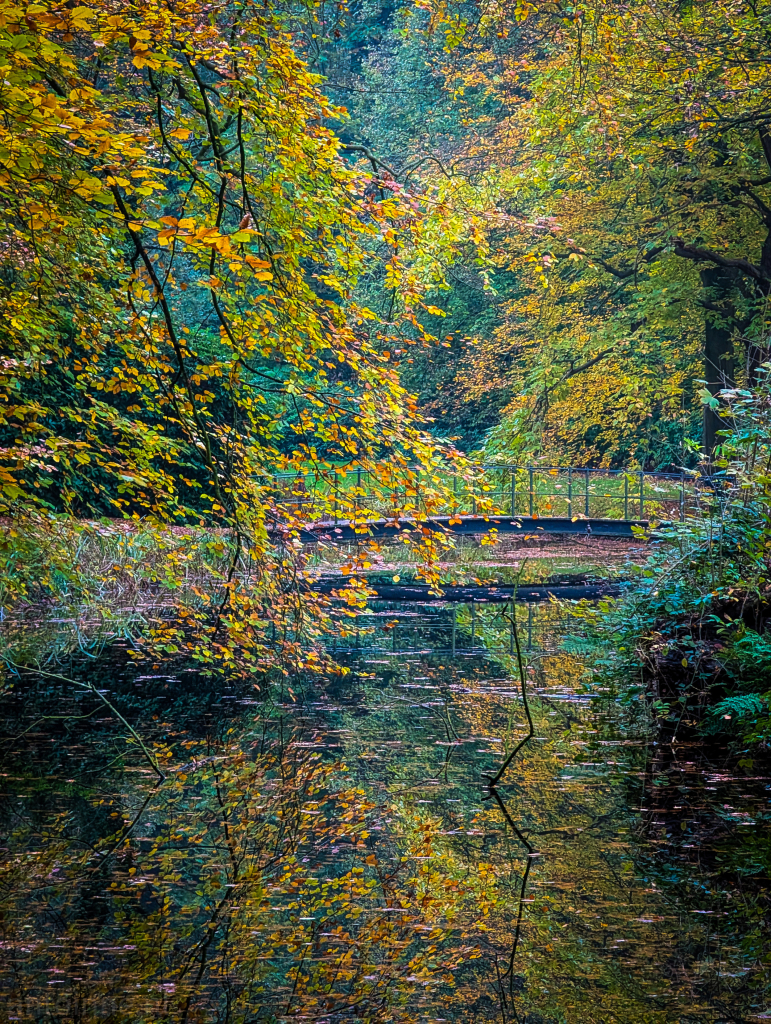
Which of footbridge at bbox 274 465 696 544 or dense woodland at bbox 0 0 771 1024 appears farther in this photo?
footbridge at bbox 274 465 696 544

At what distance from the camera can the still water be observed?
3.52 metres

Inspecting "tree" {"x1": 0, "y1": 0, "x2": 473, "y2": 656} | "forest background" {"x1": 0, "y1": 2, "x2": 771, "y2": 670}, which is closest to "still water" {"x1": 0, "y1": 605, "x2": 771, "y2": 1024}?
"forest background" {"x1": 0, "y1": 2, "x2": 771, "y2": 670}

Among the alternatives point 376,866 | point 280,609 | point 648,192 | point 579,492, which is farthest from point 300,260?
point 579,492

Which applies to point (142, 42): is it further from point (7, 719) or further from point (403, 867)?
point (7, 719)

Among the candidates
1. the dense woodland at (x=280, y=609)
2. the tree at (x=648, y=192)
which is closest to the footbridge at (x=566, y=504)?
the tree at (x=648, y=192)

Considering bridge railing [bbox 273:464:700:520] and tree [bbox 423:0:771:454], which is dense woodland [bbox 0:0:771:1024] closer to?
tree [bbox 423:0:771:454]

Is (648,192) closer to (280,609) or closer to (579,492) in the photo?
(579,492)

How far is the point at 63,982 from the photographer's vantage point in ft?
11.5

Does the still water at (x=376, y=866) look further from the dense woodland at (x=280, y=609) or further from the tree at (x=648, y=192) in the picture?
the tree at (x=648, y=192)

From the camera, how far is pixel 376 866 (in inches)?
186

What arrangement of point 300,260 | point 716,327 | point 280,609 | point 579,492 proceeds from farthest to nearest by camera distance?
1. point 579,492
2. point 716,327
3. point 300,260
4. point 280,609

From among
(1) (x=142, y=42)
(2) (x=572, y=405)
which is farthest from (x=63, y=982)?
(2) (x=572, y=405)

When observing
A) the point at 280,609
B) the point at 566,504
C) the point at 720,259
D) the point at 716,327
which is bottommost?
the point at 566,504

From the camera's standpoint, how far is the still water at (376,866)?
3518 mm
